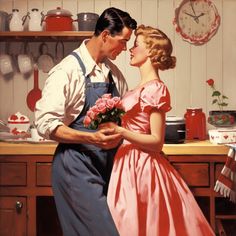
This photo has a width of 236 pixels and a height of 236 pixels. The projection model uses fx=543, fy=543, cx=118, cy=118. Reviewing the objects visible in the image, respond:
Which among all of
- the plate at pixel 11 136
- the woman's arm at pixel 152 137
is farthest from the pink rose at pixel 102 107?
the plate at pixel 11 136

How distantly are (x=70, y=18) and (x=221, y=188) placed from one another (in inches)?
40.6

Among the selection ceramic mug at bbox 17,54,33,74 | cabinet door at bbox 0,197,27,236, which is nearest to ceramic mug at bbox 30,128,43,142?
cabinet door at bbox 0,197,27,236

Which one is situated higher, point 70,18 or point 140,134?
point 70,18

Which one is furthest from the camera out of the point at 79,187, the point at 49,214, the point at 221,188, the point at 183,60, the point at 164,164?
the point at 183,60

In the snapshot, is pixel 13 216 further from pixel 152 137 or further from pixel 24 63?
pixel 152 137

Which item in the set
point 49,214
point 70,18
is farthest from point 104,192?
point 70,18

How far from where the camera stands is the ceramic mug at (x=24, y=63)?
8.54 ft

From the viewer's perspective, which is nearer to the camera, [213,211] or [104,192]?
[104,192]

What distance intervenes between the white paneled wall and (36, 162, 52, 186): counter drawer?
0.45 metres

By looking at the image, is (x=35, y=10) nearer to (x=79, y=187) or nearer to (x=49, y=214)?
(x=49, y=214)

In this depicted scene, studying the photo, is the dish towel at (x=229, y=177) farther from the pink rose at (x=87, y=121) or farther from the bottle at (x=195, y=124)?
the pink rose at (x=87, y=121)

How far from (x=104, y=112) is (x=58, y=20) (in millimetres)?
1088

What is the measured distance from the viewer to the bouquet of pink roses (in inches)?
59.7

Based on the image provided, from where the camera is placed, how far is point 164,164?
1.66 meters
